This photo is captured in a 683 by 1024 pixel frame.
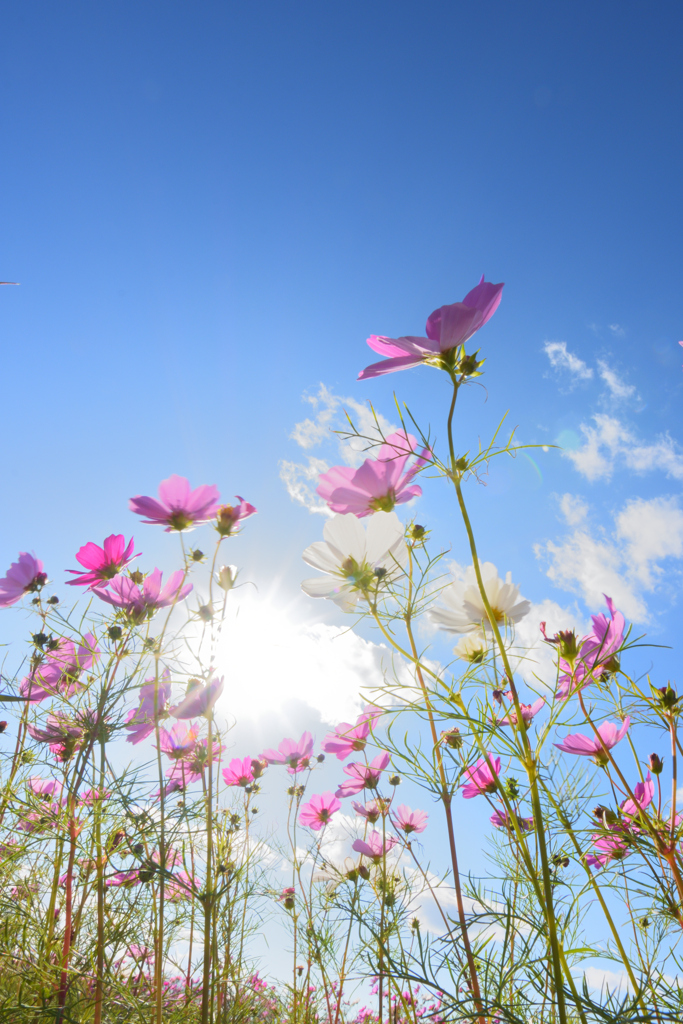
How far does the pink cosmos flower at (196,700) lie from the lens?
1.04m

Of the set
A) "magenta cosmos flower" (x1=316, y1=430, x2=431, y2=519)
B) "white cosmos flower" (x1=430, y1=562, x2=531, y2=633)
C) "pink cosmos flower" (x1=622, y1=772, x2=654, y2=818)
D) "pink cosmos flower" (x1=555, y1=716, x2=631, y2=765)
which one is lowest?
"pink cosmos flower" (x1=622, y1=772, x2=654, y2=818)

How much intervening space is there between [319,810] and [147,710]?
1.33 metres

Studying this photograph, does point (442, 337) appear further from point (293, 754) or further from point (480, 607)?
point (293, 754)

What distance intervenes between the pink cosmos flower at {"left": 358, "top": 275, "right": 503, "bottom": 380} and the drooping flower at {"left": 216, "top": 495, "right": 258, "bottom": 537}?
0.55 m

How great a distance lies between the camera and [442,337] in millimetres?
643

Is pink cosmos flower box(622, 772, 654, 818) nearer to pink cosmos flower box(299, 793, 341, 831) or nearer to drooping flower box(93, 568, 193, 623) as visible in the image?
drooping flower box(93, 568, 193, 623)

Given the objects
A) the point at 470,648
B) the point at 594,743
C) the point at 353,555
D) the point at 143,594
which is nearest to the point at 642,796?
the point at 594,743

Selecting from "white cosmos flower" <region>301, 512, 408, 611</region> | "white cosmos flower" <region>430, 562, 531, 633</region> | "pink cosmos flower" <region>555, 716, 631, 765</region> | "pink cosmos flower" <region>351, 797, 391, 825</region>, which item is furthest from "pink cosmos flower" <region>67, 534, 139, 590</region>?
"pink cosmos flower" <region>351, 797, 391, 825</region>

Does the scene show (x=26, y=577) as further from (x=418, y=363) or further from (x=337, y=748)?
(x=418, y=363)

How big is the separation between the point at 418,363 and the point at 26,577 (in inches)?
46.1

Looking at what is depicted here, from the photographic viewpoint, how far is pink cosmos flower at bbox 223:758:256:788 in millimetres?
1884

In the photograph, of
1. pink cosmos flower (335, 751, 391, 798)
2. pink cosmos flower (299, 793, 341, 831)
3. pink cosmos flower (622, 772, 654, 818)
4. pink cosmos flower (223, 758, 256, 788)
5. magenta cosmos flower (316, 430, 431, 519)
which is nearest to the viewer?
magenta cosmos flower (316, 430, 431, 519)

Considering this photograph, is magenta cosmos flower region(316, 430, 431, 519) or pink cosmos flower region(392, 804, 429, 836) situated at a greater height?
magenta cosmos flower region(316, 430, 431, 519)

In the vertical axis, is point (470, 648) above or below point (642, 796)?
above
